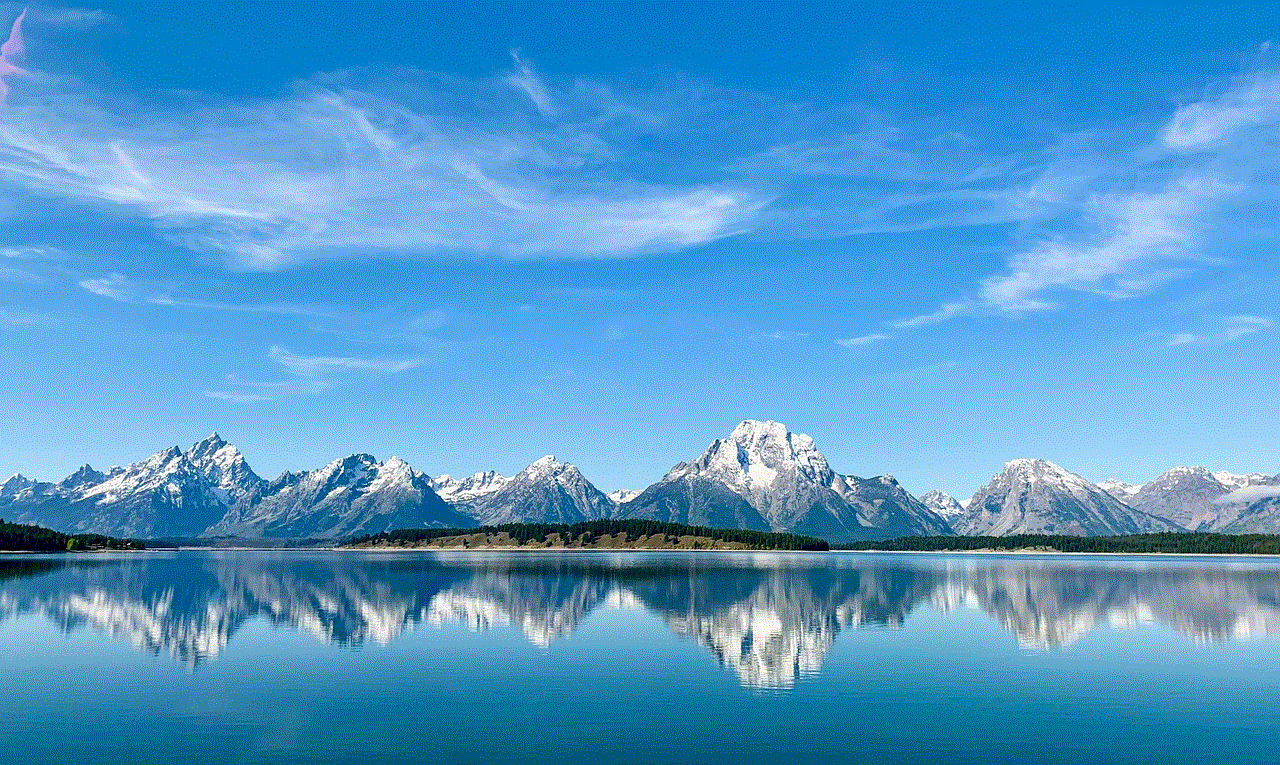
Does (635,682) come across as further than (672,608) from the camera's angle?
No

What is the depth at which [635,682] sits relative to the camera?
230ft

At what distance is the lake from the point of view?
163 feet

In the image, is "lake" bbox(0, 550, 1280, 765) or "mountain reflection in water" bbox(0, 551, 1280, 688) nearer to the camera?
"lake" bbox(0, 550, 1280, 765)

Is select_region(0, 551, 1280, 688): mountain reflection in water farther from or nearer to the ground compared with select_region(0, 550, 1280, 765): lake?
nearer to the ground

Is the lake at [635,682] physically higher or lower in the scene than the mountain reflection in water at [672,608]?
higher

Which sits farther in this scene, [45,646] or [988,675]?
[45,646]

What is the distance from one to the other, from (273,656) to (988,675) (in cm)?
6407

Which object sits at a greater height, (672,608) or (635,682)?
(635,682)

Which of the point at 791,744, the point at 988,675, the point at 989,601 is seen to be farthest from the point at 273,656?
the point at 989,601

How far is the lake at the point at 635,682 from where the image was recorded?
49656mm

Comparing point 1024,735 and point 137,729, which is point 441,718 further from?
point 1024,735

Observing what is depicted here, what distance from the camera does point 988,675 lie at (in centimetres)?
7406

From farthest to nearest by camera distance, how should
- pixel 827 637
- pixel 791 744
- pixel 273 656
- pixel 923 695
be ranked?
pixel 827 637
pixel 273 656
pixel 923 695
pixel 791 744

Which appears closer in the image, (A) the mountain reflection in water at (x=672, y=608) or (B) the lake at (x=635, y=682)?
(B) the lake at (x=635, y=682)
